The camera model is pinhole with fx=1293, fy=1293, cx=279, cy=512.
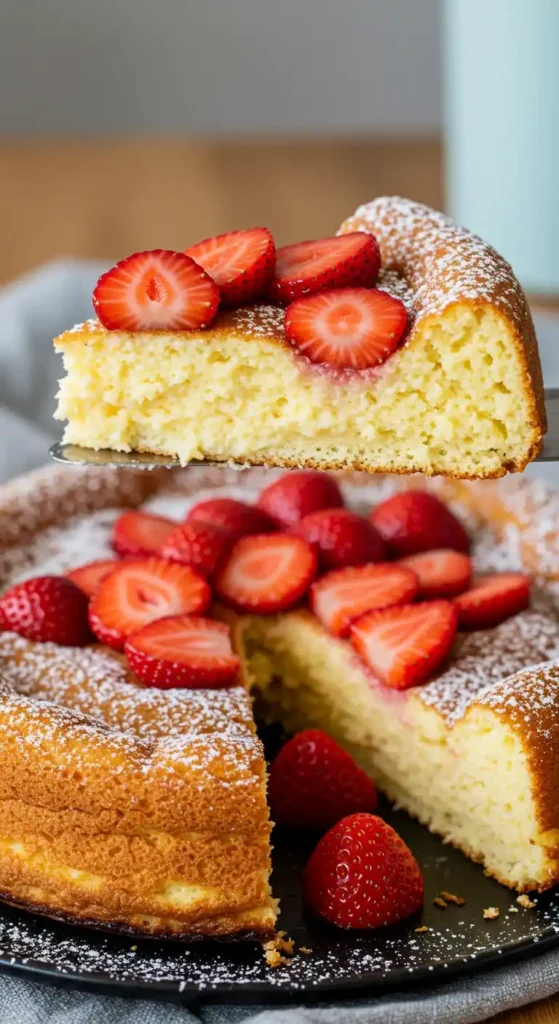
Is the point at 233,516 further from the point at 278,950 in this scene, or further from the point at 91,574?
the point at 278,950

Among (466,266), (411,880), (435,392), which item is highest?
(466,266)

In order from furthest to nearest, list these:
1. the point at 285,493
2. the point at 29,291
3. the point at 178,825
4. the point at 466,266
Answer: the point at 29,291 < the point at 285,493 < the point at 466,266 < the point at 178,825

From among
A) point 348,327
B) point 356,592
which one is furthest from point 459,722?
point 348,327

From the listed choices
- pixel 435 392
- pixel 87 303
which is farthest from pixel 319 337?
pixel 87 303

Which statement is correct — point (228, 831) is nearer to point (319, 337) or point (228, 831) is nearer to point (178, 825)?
point (178, 825)

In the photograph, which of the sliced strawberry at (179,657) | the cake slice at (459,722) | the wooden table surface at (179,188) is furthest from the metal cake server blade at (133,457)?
the wooden table surface at (179,188)

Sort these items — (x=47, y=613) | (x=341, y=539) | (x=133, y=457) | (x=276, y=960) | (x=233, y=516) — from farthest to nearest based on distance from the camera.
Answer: (x=233, y=516)
(x=341, y=539)
(x=47, y=613)
(x=133, y=457)
(x=276, y=960)

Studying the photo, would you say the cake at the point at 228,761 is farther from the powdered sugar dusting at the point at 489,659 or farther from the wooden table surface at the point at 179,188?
the wooden table surface at the point at 179,188
